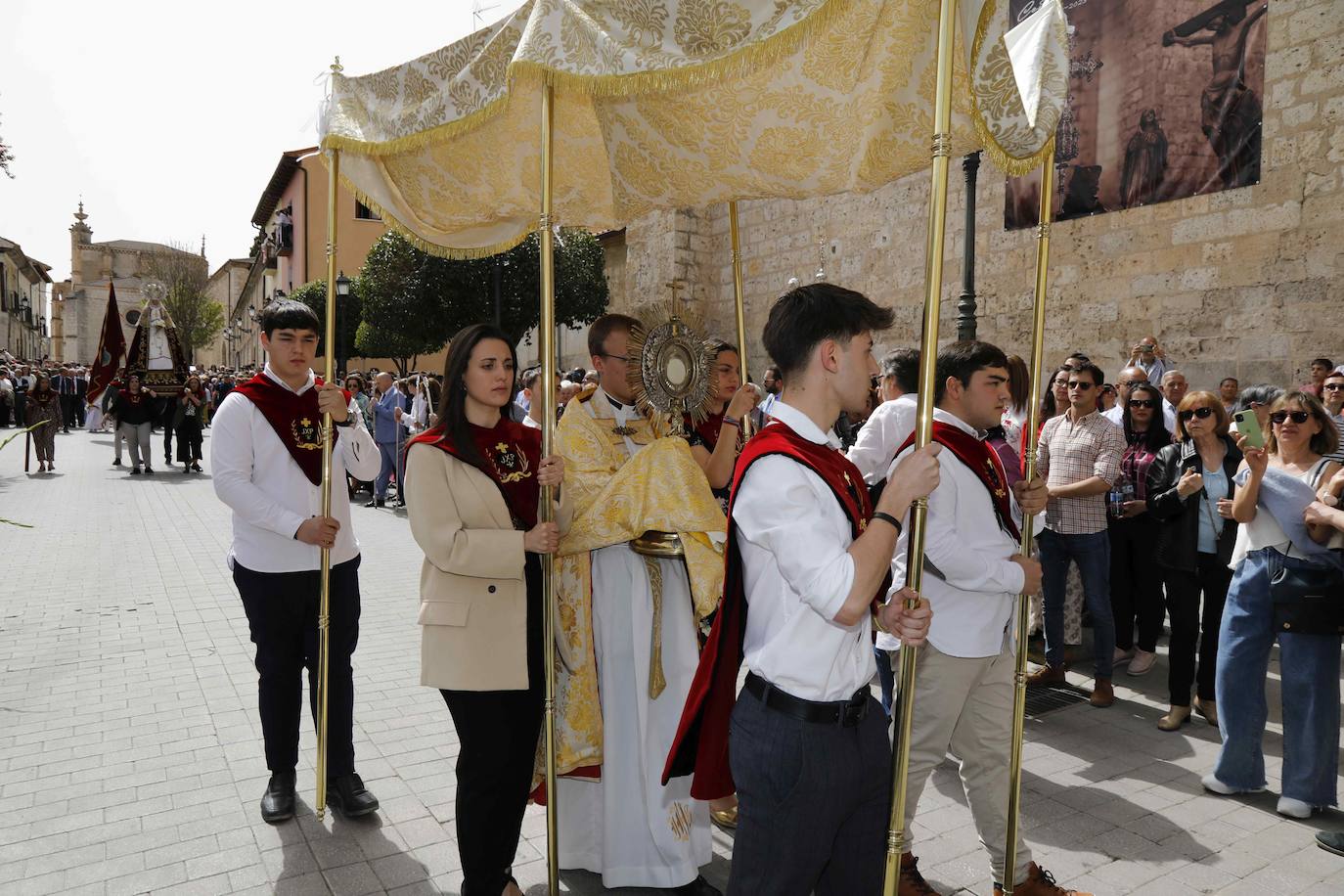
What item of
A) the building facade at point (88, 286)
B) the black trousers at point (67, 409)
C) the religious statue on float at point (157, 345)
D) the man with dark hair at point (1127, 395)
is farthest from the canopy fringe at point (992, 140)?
the building facade at point (88, 286)

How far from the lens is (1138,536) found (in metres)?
6.04

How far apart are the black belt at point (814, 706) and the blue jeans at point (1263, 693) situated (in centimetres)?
294

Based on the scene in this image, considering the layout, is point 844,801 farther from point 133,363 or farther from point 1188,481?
point 133,363

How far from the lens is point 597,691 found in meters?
3.25

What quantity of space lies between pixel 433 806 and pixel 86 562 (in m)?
7.26

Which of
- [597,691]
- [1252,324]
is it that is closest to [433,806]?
[597,691]

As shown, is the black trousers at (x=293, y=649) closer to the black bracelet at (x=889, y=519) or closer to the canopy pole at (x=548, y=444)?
the canopy pole at (x=548, y=444)

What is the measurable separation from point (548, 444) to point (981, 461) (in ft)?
5.00

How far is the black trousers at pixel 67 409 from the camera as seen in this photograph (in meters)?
28.3

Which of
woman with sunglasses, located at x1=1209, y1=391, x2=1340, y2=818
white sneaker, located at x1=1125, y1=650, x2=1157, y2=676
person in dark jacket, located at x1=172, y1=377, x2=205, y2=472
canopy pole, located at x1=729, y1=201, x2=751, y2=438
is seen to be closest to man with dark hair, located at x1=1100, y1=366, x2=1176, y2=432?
white sneaker, located at x1=1125, y1=650, x2=1157, y2=676

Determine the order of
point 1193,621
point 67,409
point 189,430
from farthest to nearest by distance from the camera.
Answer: point 67,409 → point 189,430 → point 1193,621

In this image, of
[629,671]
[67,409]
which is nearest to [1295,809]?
[629,671]

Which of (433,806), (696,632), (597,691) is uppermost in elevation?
(696,632)

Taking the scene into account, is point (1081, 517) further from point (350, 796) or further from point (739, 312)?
point (350, 796)
